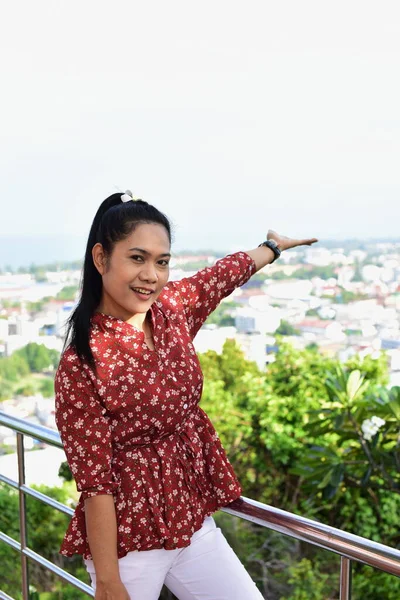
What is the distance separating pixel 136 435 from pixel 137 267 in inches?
11.6

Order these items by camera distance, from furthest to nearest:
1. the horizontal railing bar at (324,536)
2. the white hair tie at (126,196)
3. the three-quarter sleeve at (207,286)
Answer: the three-quarter sleeve at (207,286)
the white hair tie at (126,196)
the horizontal railing bar at (324,536)

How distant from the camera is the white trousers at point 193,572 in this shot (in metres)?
1.23

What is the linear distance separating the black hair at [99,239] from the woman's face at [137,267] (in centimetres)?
2

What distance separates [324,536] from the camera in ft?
3.61

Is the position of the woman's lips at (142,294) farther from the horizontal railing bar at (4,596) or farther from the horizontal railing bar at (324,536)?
the horizontal railing bar at (4,596)

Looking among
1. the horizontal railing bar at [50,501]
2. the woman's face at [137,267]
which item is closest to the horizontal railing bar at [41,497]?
the horizontal railing bar at [50,501]

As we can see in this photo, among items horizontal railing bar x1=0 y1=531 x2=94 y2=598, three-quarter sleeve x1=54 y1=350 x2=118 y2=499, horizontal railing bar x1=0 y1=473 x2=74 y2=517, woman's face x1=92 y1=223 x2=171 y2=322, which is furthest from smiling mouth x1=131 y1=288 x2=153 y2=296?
horizontal railing bar x1=0 y1=531 x2=94 y2=598

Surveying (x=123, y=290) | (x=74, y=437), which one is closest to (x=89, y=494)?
(x=74, y=437)

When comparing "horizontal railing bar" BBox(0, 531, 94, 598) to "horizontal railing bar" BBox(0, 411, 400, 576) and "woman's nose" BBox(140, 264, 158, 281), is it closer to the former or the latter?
"horizontal railing bar" BBox(0, 411, 400, 576)

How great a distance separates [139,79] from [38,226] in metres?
4.63

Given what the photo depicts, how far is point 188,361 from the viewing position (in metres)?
1.29

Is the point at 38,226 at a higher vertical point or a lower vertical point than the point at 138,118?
lower

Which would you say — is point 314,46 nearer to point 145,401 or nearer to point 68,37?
point 68,37

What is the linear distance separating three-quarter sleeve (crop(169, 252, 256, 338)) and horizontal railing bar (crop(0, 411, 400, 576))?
0.38 meters
